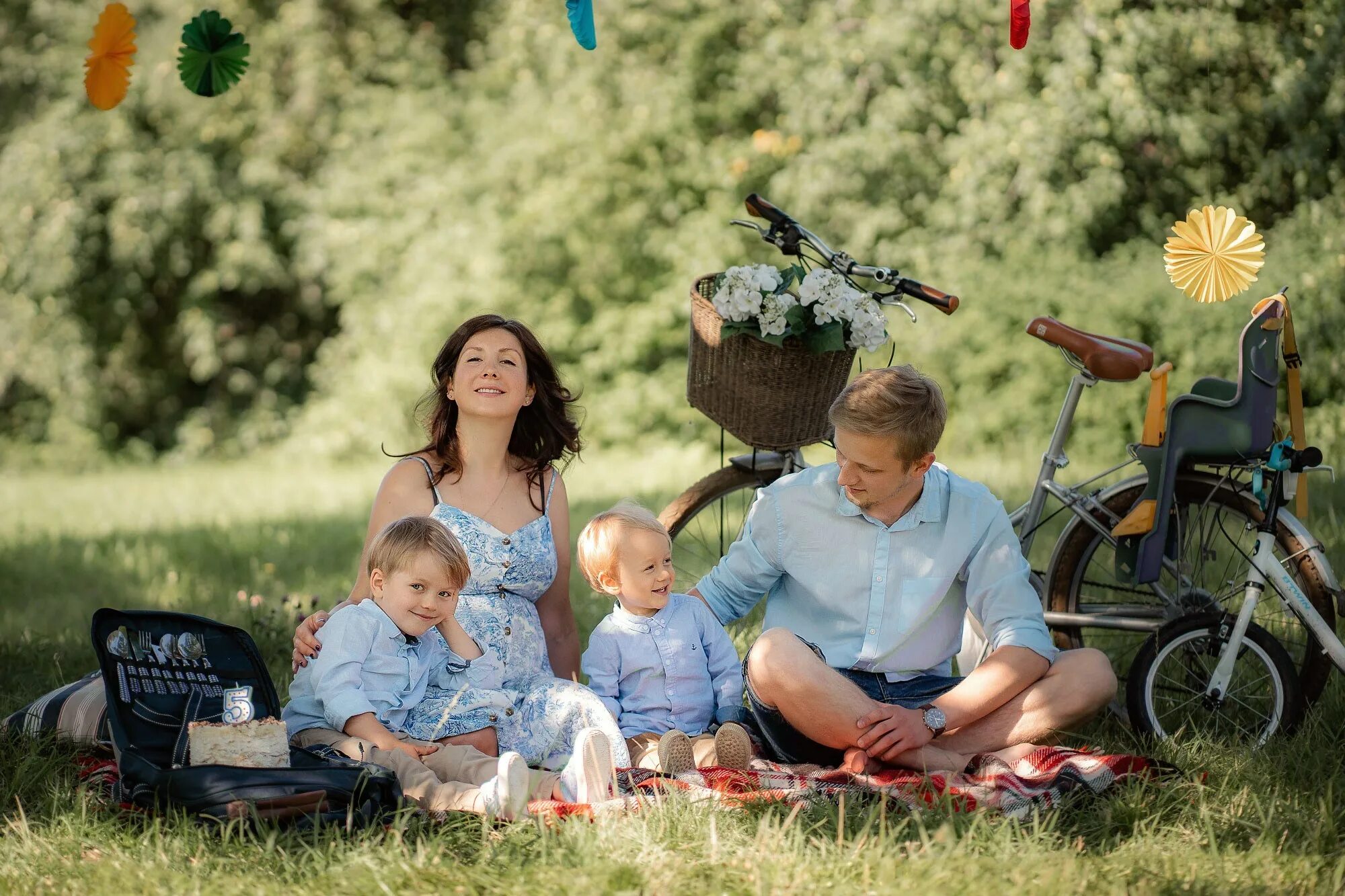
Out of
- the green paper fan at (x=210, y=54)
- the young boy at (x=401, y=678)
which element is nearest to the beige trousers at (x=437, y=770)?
the young boy at (x=401, y=678)

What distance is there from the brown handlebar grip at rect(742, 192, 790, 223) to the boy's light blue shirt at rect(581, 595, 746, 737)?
131cm

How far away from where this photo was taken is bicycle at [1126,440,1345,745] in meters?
3.42

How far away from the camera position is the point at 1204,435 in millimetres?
3637

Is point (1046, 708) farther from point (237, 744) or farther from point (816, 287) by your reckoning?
point (237, 744)

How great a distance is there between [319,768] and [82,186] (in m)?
11.8

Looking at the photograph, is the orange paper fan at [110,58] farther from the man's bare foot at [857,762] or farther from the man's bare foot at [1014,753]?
the man's bare foot at [1014,753]

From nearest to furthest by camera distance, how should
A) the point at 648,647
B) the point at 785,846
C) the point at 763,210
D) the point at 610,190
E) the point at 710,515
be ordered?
the point at 785,846
the point at 648,647
the point at 763,210
the point at 710,515
the point at 610,190

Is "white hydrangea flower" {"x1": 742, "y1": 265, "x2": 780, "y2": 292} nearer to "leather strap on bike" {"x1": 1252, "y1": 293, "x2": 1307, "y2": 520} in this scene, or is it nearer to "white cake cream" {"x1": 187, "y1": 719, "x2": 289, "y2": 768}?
"leather strap on bike" {"x1": 1252, "y1": 293, "x2": 1307, "y2": 520}

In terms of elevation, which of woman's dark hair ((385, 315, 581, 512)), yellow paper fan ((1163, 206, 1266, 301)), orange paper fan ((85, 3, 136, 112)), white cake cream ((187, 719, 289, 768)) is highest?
orange paper fan ((85, 3, 136, 112))

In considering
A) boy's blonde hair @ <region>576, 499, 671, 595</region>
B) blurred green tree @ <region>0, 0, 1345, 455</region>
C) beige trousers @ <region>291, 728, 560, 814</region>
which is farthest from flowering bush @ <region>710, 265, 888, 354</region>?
blurred green tree @ <region>0, 0, 1345, 455</region>

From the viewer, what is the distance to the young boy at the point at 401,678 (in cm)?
307

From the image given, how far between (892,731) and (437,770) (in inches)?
44.2

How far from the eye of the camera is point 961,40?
9.88m

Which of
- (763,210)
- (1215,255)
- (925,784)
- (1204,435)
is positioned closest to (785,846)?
(925,784)
